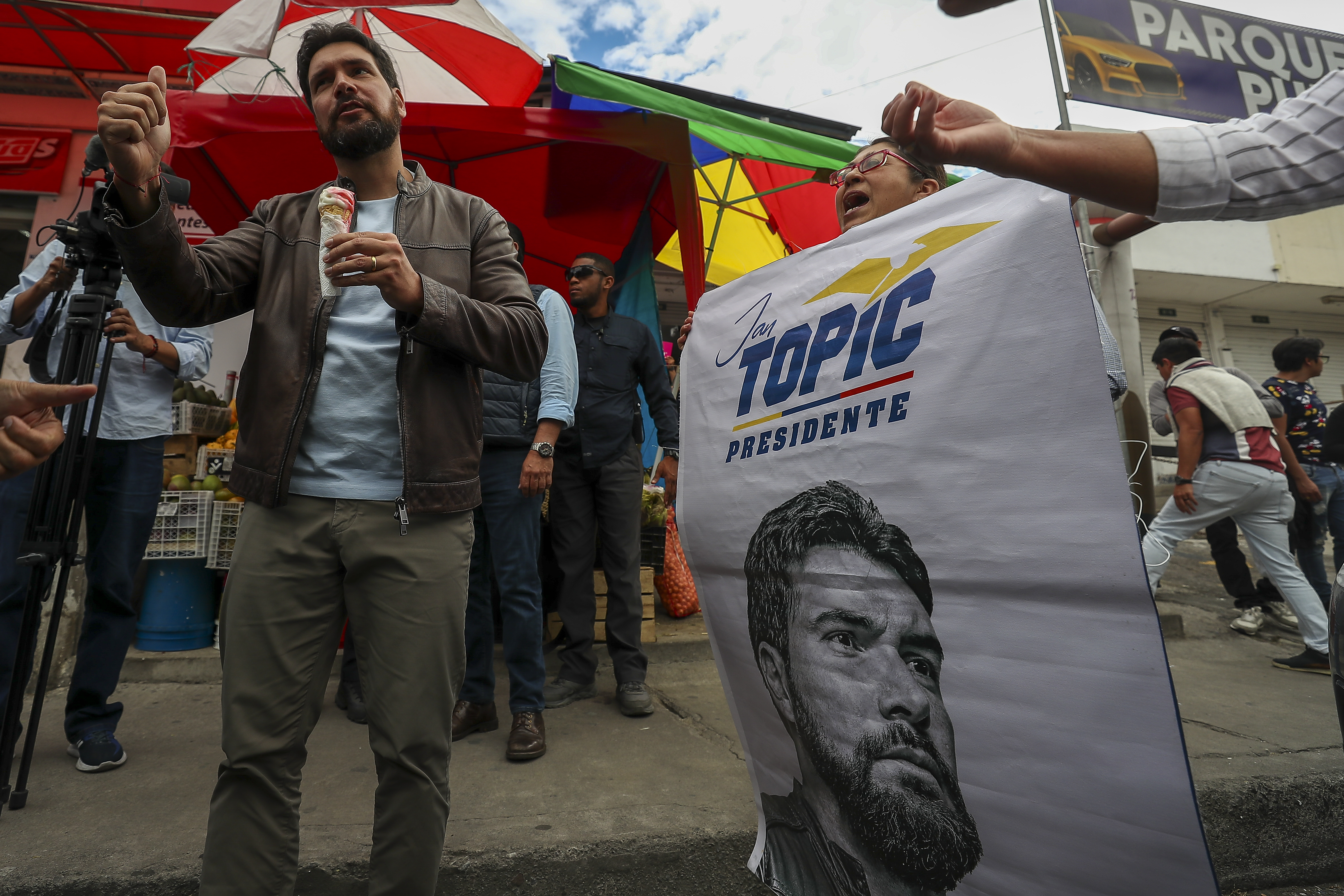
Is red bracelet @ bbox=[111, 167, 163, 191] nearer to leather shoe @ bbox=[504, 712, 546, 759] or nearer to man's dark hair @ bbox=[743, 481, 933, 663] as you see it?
man's dark hair @ bbox=[743, 481, 933, 663]

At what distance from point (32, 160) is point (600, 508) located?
5.12 metres

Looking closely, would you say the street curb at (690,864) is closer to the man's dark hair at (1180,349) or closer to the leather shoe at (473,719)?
the leather shoe at (473,719)

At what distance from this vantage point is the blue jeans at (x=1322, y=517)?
15.9 feet

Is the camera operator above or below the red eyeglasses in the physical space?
below

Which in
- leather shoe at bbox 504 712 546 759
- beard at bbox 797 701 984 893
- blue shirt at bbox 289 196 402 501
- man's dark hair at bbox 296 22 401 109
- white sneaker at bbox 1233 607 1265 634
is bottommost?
leather shoe at bbox 504 712 546 759

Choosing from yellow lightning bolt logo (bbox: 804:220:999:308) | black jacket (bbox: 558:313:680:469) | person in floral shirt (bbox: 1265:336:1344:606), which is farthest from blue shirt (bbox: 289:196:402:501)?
person in floral shirt (bbox: 1265:336:1344:606)

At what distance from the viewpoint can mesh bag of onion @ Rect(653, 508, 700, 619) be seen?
4.71m

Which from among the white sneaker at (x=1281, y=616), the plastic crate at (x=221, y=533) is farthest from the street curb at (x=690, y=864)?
the white sneaker at (x=1281, y=616)

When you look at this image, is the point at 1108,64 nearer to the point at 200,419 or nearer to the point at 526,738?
the point at 526,738

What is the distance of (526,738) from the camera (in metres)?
2.66

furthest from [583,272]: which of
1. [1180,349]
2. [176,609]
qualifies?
[1180,349]

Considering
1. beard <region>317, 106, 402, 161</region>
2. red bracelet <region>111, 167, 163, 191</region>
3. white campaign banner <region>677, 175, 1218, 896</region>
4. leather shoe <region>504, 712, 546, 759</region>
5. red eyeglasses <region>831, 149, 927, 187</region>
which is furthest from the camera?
leather shoe <region>504, 712, 546, 759</region>

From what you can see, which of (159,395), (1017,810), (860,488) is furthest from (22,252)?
(1017,810)

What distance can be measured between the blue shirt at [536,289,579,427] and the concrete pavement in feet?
4.23
